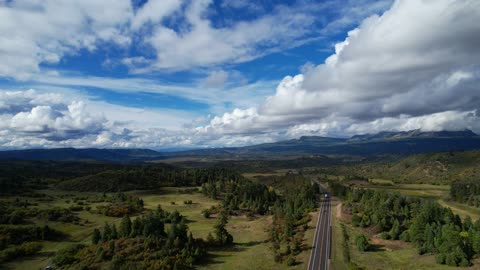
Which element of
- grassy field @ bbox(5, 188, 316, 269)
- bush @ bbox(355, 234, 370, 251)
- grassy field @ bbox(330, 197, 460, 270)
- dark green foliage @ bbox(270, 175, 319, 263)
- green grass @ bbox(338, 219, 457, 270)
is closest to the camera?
green grass @ bbox(338, 219, 457, 270)

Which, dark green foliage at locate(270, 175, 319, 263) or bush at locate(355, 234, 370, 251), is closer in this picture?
bush at locate(355, 234, 370, 251)

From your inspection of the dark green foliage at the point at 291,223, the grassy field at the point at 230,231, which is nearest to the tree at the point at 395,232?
the grassy field at the point at 230,231

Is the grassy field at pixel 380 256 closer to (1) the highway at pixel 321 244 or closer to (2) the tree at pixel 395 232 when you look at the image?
Answer: (1) the highway at pixel 321 244

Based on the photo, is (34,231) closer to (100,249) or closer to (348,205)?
(100,249)

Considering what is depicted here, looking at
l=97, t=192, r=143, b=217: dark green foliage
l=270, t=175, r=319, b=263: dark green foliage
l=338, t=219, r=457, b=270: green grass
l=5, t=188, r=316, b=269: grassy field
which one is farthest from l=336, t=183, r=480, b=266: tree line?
l=97, t=192, r=143, b=217: dark green foliage

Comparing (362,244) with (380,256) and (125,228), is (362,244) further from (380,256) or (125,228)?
(125,228)

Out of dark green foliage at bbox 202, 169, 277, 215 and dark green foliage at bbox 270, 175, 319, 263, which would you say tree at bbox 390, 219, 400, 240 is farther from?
dark green foliage at bbox 202, 169, 277, 215

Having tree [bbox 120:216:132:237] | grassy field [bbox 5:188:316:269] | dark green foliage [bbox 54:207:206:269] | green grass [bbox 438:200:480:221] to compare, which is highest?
tree [bbox 120:216:132:237]

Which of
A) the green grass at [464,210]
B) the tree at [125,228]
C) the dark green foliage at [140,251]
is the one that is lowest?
the green grass at [464,210]
